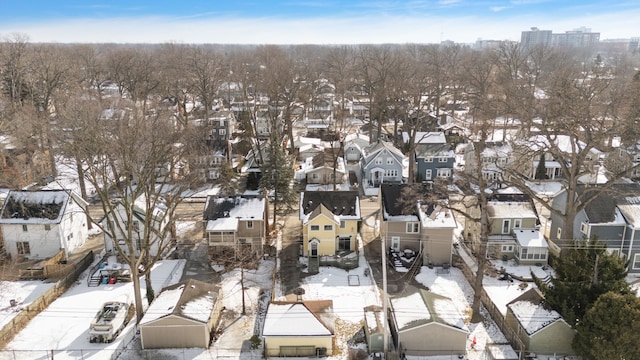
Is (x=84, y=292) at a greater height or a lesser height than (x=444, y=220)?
lesser

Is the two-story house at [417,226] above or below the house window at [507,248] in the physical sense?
above

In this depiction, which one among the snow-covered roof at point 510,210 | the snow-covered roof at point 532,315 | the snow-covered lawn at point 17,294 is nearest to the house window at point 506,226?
the snow-covered roof at point 510,210

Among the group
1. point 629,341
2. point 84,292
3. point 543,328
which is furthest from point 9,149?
point 629,341

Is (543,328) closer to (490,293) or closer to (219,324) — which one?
(490,293)

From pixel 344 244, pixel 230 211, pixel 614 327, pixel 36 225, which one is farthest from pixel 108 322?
pixel 614 327

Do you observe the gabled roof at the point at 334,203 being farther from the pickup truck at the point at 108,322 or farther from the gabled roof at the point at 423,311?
the pickup truck at the point at 108,322

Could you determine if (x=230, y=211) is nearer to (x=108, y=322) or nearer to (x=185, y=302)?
(x=185, y=302)
